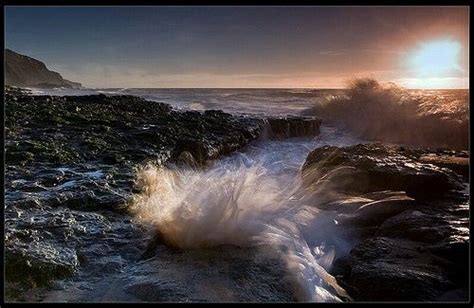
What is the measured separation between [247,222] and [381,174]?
2485mm

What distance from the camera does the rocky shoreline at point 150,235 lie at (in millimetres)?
3328

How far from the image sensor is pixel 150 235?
4.31 meters

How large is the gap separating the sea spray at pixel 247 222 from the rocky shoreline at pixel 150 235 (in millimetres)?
182

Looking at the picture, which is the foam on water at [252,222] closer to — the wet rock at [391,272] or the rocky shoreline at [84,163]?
the wet rock at [391,272]

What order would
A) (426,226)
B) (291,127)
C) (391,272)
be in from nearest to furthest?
(391,272) < (426,226) < (291,127)

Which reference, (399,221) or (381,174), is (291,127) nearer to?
(381,174)

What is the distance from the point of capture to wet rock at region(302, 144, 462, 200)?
17.4 ft

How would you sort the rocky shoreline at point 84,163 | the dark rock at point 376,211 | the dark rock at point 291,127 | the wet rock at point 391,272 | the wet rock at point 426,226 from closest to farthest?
the wet rock at point 391,272
the rocky shoreline at point 84,163
the wet rock at point 426,226
the dark rock at point 376,211
the dark rock at point 291,127

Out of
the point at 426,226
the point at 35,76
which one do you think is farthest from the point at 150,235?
the point at 35,76

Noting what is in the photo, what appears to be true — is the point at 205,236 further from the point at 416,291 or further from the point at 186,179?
the point at 186,179

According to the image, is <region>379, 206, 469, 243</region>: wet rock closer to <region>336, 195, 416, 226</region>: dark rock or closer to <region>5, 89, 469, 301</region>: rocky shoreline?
<region>5, 89, 469, 301</region>: rocky shoreline

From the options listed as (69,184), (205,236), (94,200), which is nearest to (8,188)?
(69,184)

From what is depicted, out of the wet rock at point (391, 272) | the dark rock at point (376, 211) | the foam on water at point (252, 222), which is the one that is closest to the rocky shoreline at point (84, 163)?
the foam on water at point (252, 222)

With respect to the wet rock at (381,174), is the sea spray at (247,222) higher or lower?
lower
